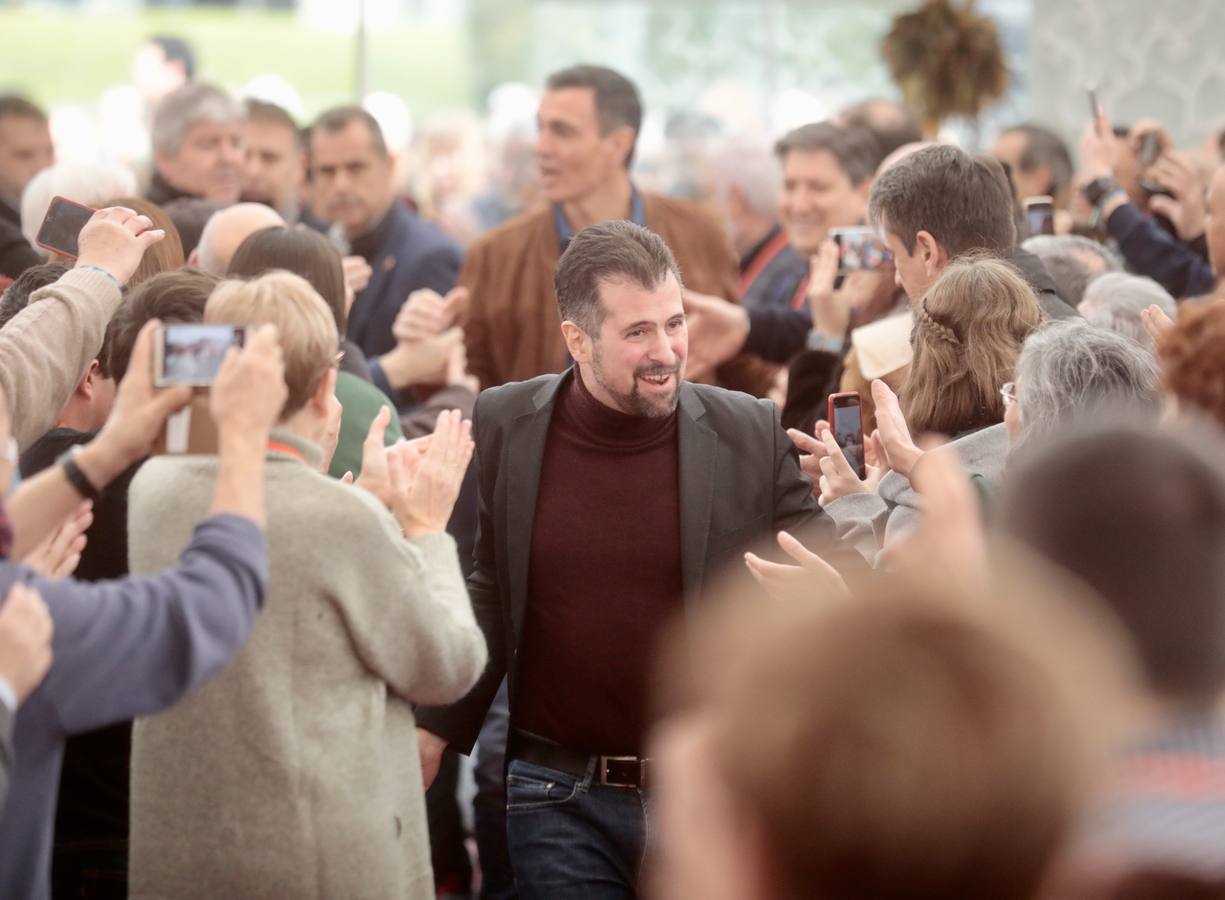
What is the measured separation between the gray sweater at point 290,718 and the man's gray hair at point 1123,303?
2100 millimetres

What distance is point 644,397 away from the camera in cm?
341

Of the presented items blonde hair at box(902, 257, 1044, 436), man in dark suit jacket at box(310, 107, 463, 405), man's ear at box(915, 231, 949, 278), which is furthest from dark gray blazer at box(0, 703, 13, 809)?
man in dark suit jacket at box(310, 107, 463, 405)

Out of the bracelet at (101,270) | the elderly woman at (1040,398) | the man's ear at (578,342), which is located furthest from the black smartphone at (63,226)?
the elderly woman at (1040,398)

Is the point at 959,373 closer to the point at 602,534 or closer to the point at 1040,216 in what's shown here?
the point at 602,534

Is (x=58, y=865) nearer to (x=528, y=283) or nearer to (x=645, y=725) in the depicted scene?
(x=645, y=725)

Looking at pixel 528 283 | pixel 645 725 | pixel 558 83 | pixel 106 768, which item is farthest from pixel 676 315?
pixel 558 83

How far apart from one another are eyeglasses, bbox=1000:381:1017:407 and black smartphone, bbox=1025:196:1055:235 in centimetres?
237

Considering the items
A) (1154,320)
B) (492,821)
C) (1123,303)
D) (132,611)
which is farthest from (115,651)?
(492,821)

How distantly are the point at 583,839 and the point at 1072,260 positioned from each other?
2369 mm

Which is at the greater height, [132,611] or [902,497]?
[902,497]

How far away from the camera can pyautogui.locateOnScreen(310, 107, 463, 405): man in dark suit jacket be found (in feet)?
19.6

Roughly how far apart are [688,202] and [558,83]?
705 millimetres

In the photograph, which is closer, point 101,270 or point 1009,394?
point 1009,394

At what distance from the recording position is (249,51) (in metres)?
17.3
